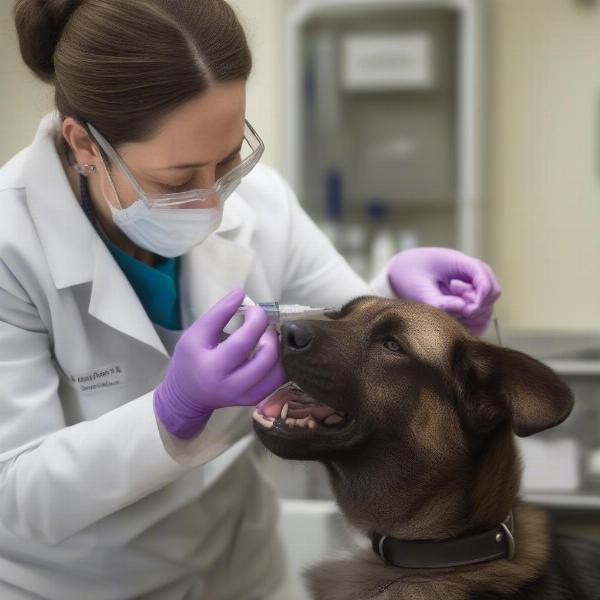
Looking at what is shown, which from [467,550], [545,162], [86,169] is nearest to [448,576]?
[467,550]

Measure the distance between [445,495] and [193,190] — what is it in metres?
0.56

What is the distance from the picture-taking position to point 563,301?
290 cm

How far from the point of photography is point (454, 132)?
2.74 metres

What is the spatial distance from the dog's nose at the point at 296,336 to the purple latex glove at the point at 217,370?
1cm

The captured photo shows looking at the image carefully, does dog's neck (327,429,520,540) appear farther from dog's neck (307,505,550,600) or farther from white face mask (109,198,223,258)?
white face mask (109,198,223,258)

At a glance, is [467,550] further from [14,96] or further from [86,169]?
[14,96]

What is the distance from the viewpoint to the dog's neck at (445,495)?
1.20 metres

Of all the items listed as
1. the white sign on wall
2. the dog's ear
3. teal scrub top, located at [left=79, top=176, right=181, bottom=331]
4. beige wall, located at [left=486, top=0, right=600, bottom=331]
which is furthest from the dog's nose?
beige wall, located at [left=486, top=0, right=600, bottom=331]

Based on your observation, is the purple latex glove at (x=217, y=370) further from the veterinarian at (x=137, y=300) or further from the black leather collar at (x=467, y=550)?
the black leather collar at (x=467, y=550)

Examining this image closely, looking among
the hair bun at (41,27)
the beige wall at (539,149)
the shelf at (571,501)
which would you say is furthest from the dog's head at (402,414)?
the beige wall at (539,149)

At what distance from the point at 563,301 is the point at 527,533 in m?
1.75

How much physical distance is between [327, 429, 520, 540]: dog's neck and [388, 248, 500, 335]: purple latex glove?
282 millimetres

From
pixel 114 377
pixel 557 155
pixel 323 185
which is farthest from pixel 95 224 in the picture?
pixel 557 155

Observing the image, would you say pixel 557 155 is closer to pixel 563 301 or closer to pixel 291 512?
pixel 563 301
